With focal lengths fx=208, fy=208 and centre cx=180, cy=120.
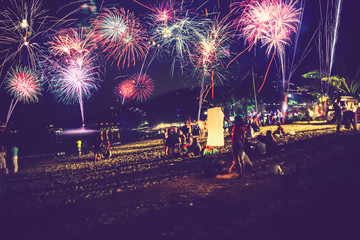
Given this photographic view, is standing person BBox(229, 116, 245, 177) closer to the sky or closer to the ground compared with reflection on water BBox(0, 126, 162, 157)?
closer to the sky

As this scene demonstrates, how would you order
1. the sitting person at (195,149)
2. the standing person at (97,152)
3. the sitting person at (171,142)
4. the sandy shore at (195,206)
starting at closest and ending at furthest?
the sandy shore at (195,206) < the sitting person at (195,149) < the sitting person at (171,142) < the standing person at (97,152)

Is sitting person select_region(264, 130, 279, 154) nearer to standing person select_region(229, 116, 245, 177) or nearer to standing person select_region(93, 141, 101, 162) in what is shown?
standing person select_region(229, 116, 245, 177)

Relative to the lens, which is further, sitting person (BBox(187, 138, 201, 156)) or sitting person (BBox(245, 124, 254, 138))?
sitting person (BBox(245, 124, 254, 138))

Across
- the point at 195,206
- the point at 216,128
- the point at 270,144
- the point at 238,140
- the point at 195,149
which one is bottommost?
the point at 195,206

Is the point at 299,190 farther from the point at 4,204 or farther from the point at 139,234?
the point at 4,204

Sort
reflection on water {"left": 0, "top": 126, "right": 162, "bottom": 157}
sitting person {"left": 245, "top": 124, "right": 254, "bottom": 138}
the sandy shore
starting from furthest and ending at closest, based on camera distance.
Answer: reflection on water {"left": 0, "top": 126, "right": 162, "bottom": 157}, sitting person {"left": 245, "top": 124, "right": 254, "bottom": 138}, the sandy shore

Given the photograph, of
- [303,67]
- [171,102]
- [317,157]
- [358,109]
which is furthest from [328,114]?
[171,102]

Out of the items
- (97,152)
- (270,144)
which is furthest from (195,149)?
(97,152)

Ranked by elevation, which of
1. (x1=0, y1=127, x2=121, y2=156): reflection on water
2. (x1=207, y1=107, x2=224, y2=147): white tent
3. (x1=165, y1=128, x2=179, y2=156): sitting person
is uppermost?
(x1=207, y1=107, x2=224, y2=147): white tent

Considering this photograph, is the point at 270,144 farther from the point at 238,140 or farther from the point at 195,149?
the point at 195,149

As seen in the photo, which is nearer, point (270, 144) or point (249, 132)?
point (270, 144)

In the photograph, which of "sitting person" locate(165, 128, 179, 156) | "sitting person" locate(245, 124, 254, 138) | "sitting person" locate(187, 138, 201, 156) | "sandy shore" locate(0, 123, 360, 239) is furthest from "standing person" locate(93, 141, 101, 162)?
"sitting person" locate(245, 124, 254, 138)

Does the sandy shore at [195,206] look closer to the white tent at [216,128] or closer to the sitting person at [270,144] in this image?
the white tent at [216,128]

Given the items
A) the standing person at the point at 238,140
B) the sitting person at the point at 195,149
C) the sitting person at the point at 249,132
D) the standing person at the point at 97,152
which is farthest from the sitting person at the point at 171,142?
the standing person at the point at 238,140
